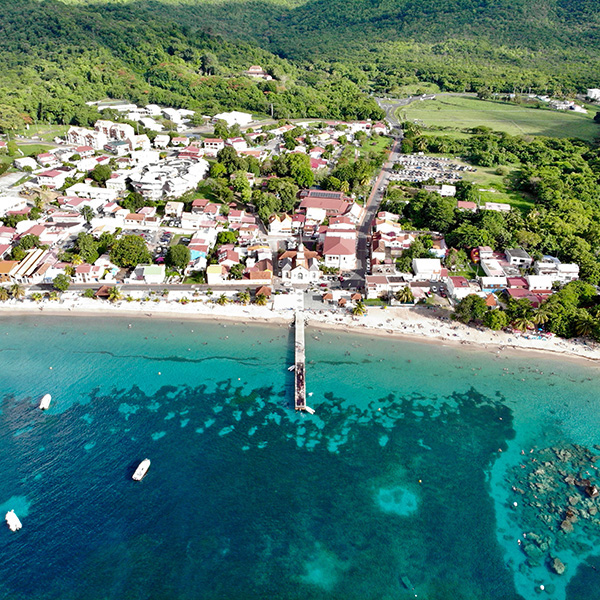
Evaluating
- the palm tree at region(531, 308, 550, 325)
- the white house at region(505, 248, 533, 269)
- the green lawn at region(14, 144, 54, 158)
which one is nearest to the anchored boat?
the palm tree at region(531, 308, 550, 325)

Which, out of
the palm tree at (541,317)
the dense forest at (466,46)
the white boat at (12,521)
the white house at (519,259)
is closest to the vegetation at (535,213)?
the white house at (519,259)

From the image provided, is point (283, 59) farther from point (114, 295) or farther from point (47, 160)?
point (114, 295)

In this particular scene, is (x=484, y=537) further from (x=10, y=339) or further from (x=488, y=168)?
(x=488, y=168)

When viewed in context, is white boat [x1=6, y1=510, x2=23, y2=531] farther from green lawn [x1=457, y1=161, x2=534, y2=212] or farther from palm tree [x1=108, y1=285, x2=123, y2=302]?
green lawn [x1=457, y1=161, x2=534, y2=212]

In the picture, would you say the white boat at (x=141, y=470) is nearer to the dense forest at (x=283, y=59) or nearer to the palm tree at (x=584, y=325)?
the palm tree at (x=584, y=325)

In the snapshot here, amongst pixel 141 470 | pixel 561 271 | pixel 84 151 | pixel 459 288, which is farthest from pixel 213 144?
pixel 141 470
